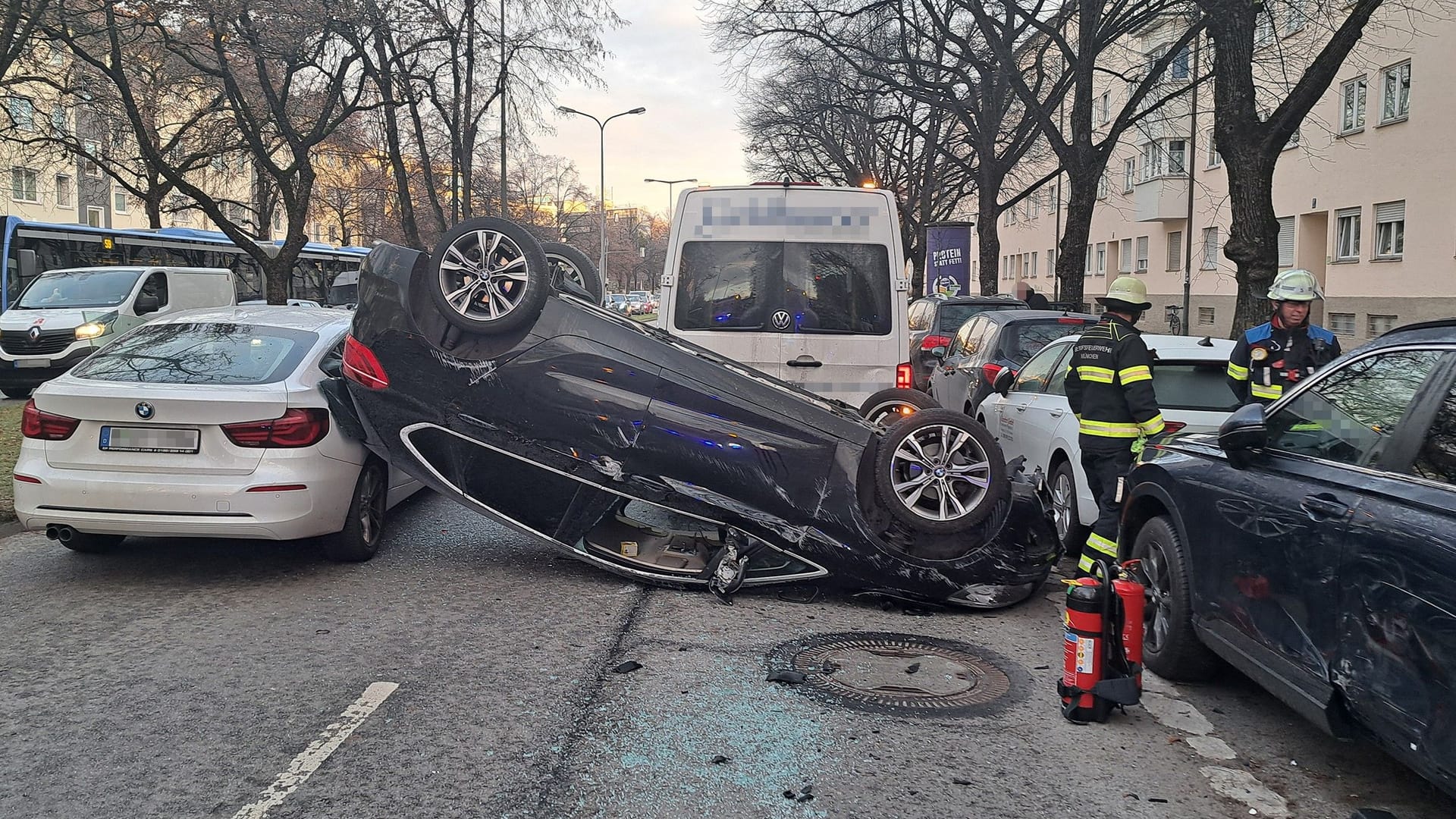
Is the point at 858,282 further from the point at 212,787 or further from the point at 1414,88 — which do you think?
the point at 1414,88

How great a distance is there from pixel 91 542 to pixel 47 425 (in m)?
0.93

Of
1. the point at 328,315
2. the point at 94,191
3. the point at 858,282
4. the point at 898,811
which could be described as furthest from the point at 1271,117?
the point at 94,191

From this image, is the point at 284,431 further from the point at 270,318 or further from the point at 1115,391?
the point at 1115,391

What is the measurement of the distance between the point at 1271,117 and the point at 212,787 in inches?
514

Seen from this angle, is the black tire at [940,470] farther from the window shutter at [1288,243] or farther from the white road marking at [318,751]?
the window shutter at [1288,243]

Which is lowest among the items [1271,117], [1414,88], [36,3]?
[1271,117]

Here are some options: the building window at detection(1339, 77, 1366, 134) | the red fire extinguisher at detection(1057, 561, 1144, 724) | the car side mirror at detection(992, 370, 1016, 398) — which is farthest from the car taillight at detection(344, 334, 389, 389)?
the building window at detection(1339, 77, 1366, 134)

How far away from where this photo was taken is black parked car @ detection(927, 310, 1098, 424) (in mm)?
10602

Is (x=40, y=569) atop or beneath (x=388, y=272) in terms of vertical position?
beneath

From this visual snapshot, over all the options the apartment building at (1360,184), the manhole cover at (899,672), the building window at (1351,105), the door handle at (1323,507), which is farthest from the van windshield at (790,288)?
the building window at (1351,105)

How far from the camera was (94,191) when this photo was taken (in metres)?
46.5

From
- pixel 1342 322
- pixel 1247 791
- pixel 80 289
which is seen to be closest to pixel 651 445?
pixel 1247 791

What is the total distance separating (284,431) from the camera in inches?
236

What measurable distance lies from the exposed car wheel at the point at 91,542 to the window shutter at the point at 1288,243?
3014 cm
